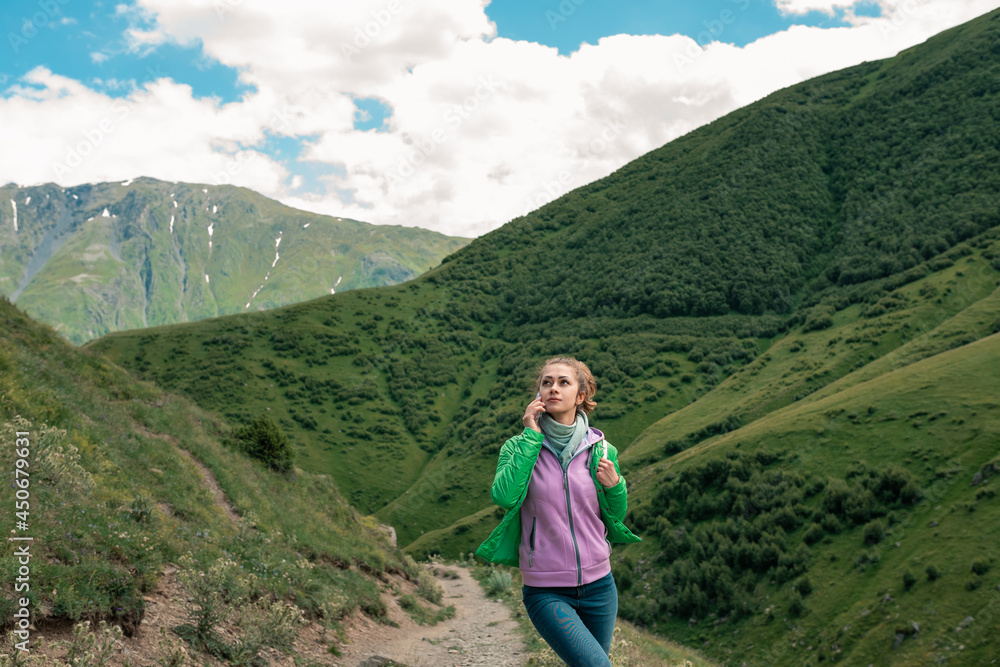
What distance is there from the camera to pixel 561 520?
359 cm

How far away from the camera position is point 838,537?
2545 cm

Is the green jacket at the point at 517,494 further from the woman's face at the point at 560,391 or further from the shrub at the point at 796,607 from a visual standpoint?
the shrub at the point at 796,607

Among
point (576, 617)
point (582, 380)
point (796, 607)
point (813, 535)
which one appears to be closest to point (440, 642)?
point (576, 617)

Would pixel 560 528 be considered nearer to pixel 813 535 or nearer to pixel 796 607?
pixel 796 607

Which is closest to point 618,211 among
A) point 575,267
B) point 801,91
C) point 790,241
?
point 575,267

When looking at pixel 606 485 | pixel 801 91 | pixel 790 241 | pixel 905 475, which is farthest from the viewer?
pixel 801 91

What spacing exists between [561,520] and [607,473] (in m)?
0.43

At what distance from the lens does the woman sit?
344 centimetres

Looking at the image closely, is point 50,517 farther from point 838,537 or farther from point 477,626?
point 838,537

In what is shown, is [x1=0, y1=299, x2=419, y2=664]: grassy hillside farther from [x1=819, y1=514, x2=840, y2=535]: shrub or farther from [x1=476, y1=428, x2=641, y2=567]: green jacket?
[x1=819, y1=514, x2=840, y2=535]: shrub

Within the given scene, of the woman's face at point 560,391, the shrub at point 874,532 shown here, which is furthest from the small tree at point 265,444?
the shrub at point 874,532

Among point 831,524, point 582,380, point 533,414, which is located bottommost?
point 831,524

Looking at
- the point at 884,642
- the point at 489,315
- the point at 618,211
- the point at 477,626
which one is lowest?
the point at 884,642

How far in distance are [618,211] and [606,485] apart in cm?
12381
